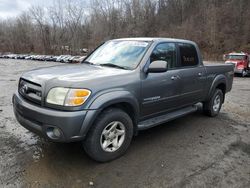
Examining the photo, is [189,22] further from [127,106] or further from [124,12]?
[127,106]

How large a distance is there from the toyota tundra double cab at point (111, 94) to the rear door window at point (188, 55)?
21mm

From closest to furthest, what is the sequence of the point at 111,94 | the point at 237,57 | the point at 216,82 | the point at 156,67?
the point at 111,94 < the point at 156,67 < the point at 216,82 < the point at 237,57

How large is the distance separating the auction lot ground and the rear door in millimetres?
723

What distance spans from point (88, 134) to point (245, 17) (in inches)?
1851

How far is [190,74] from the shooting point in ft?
16.5

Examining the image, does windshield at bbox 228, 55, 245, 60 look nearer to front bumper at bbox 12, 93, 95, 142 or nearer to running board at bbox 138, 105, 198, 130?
running board at bbox 138, 105, 198, 130

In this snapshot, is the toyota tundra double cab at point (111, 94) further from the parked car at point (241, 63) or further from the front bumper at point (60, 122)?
Result: the parked car at point (241, 63)

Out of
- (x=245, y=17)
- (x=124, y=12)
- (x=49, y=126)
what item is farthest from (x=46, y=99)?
(x=124, y=12)

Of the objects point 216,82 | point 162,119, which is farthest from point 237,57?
point 162,119

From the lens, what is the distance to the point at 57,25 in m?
69.6

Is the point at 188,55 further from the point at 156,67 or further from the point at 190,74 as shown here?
the point at 156,67

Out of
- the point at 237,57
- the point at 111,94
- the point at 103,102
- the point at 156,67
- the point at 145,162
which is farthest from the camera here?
the point at 237,57

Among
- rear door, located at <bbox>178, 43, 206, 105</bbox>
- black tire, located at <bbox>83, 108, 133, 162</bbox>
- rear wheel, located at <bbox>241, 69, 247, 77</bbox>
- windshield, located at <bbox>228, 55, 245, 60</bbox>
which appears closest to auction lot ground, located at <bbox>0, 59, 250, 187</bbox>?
black tire, located at <bbox>83, 108, 133, 162</bbox>

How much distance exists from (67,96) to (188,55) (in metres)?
3.03
